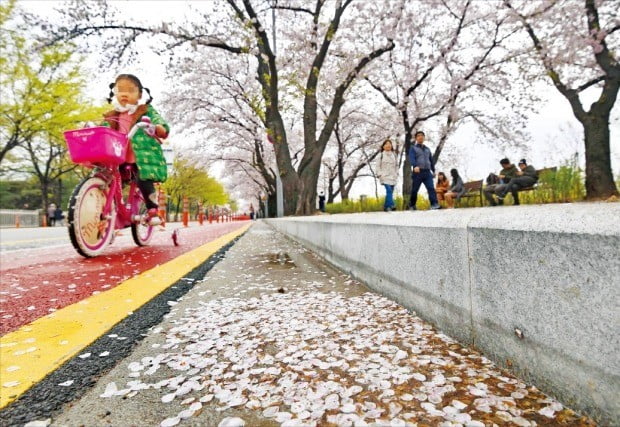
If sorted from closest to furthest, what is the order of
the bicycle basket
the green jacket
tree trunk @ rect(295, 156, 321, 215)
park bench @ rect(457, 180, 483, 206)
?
1. the bicycle basket
2. the green jacket
3. park bench @ rect(457, 180, 483, 206)
4. tree trunk @ rect(295, 156, 321, 215)

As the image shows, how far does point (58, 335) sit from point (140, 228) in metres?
4.01

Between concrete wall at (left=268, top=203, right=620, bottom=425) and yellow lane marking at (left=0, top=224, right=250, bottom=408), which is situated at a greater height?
concrete wall at (left=268, top=203, right=620, bottom=425)

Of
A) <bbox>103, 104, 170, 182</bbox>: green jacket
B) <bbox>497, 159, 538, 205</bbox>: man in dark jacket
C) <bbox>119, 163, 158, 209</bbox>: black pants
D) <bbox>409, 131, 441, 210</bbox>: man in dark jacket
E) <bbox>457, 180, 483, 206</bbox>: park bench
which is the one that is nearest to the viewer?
<bbox>103, 104, 170, 182</bbox>: green jacket

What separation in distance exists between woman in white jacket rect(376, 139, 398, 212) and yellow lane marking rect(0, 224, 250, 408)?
7.97 meters

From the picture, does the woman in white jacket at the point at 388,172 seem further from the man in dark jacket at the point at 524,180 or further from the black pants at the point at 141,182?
the black pants at the point at 141,182

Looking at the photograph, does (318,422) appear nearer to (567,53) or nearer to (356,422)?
(356,422)

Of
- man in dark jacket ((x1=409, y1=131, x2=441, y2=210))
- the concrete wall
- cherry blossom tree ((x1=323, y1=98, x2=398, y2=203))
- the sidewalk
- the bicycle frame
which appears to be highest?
cherry blossom tree ((x1=323, y1=98, x2=398, y2=203))

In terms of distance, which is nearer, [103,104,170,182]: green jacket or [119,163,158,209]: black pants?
[103,104,170,182]: green jacket

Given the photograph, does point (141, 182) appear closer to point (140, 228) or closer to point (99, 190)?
point (99, 190)

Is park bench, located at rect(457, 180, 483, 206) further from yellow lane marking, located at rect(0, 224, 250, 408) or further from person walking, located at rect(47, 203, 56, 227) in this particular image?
person walking, located at rect(47, 203, 56, 227)

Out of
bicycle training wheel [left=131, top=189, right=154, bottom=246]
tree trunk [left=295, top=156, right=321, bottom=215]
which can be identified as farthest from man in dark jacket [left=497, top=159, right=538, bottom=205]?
bicycle training wheel [left=131, top=189, right=154, bottom=246]

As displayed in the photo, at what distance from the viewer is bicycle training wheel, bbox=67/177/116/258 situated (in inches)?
129

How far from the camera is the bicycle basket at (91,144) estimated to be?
10.7ft

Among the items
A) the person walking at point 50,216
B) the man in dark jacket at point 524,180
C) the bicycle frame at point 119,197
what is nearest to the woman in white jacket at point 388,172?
the man in dark jacket at point 524,180
